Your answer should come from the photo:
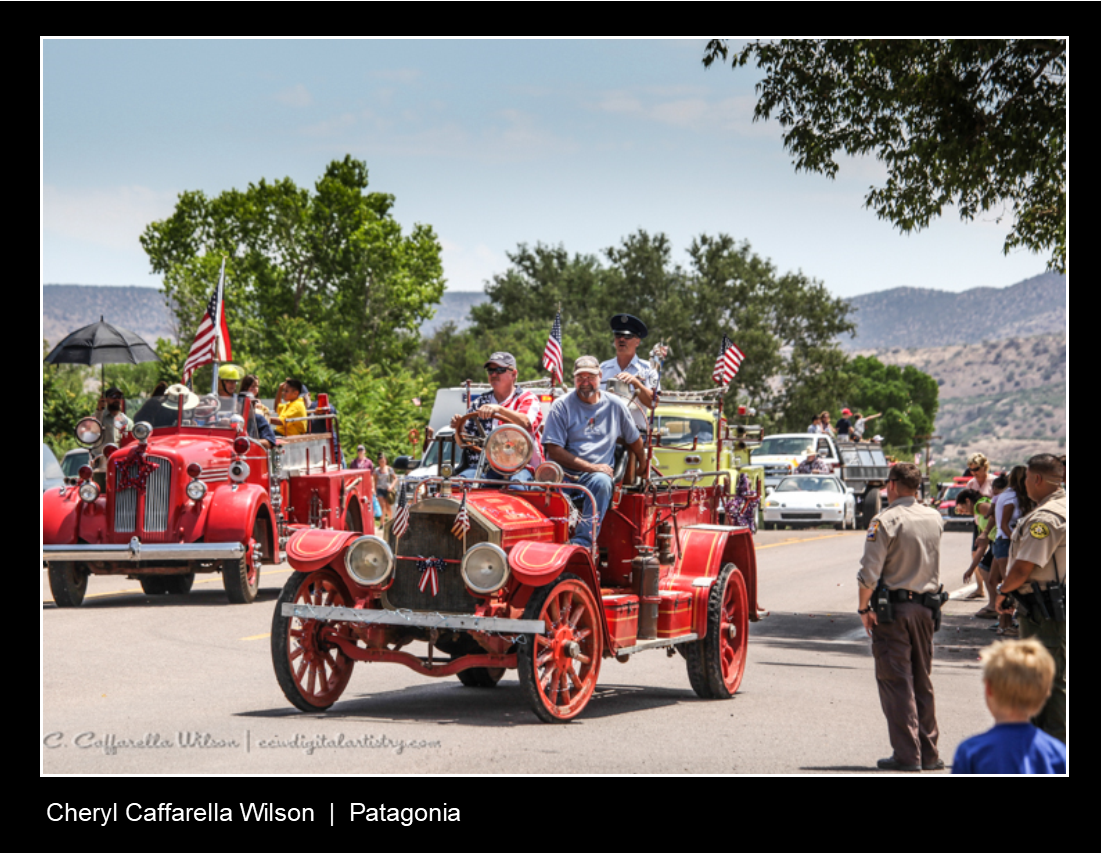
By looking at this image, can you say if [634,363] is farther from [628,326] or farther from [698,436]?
[698,436]

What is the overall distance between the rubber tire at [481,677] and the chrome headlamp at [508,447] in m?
2.00

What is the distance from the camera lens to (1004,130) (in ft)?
44.7

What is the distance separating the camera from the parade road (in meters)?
7.65

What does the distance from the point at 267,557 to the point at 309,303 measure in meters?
39.7

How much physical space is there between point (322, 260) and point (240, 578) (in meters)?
41.6

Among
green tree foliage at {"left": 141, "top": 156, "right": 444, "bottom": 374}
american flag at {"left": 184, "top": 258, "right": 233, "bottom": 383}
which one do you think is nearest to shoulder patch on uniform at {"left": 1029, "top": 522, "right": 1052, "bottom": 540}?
american flag at {"left": 184, "top": 258, "right": 233, "bottom": 383}

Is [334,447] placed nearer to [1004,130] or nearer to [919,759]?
[1004,130]

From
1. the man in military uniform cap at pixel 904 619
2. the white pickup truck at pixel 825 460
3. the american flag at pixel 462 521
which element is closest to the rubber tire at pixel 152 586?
the american flag at pixel 462 521

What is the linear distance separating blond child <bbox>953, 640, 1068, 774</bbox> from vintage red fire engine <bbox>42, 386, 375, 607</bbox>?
12.4 meters

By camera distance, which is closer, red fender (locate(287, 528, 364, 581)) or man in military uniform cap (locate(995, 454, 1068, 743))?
man in military uniform cap (locate(995, 454, 1068, 743))

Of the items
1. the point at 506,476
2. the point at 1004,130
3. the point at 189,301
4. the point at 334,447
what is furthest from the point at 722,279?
the point at 506,476

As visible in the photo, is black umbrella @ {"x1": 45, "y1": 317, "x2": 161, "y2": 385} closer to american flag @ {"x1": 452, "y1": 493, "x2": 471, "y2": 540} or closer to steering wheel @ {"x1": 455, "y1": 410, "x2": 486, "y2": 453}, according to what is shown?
steering wheel @ {"x1": 455, "y1": 410, "x2": 486, "y2": 453}

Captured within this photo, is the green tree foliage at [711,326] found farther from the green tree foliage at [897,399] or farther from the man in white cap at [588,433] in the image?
the man in white cap at [588,433]

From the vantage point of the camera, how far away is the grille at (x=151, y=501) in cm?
1599
